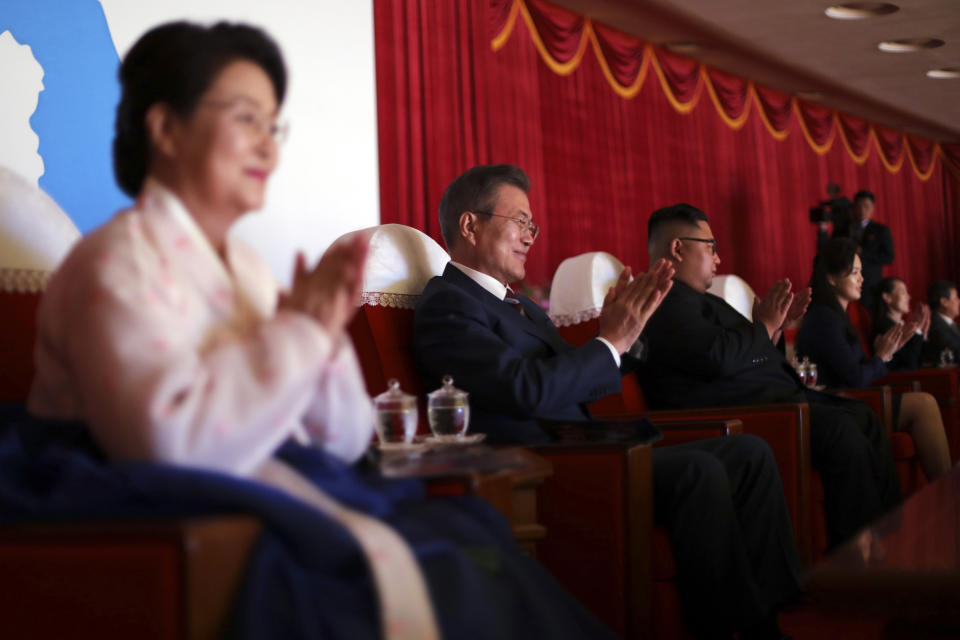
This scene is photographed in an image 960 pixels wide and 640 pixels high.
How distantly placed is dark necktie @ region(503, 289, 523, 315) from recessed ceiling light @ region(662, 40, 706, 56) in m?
4.67

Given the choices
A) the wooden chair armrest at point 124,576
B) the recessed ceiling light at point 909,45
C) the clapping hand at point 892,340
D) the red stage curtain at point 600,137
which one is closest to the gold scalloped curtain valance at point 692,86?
the red stage curtain at point 600,137

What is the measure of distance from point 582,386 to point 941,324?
453cm

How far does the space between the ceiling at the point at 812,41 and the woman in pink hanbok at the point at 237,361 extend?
4698 mm

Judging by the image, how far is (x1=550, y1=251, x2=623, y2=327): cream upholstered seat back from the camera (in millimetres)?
2984

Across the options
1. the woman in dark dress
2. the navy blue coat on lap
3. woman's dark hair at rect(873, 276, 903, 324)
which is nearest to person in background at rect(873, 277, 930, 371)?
woman's dark hair at rect(873, 276, 903, 324)

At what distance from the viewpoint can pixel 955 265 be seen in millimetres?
10633

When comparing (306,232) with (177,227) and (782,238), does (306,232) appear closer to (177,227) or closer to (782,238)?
→ (177,227)

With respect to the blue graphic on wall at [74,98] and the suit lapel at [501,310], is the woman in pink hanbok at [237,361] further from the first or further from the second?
the blue graphic on wall at [74,98]

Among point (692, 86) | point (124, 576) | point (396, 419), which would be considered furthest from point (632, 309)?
point (692, 86)

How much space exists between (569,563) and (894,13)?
5441mm

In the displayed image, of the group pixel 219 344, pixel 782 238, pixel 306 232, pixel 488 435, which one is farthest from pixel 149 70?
pixel 782 238

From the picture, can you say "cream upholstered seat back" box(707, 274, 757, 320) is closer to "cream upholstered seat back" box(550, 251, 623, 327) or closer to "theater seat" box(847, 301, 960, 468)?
"theater seat" box(847, 301, 960, 468)

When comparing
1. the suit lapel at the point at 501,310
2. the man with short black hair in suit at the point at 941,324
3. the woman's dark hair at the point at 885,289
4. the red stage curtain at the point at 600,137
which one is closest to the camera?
the suit lapel at the point at 501,310

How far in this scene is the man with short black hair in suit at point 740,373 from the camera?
2.93 m
